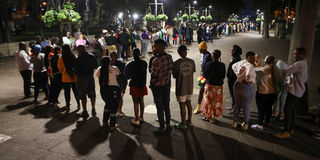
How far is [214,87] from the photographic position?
5230 millimetres

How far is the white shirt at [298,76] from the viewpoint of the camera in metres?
4.41

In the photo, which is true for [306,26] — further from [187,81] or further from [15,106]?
[15,106]

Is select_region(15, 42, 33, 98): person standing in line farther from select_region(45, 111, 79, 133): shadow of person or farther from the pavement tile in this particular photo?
the pavement tile

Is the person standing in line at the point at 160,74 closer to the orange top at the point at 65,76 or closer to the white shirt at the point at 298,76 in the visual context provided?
the white shirt at the point at 298,76

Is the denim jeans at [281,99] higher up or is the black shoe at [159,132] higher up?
the denim jeans at [281,99]

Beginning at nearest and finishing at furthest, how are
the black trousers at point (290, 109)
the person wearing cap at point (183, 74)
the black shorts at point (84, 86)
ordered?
the black trousers at point (290, 109), the person wearing cap at point (183, 74), the black shorts at point (84, 86)

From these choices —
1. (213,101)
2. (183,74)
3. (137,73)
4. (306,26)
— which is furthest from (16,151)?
(306,26)

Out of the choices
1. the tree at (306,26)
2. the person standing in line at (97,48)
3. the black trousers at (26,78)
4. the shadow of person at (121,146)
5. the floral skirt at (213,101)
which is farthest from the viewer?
the person standing in line at (97,48)

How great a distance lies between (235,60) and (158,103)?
213cm

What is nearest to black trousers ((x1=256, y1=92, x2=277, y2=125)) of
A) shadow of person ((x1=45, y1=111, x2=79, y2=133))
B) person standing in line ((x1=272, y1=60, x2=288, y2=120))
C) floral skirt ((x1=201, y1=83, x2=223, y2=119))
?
person standing in line ((x1=272, y1=60, x2=288, y2=120))

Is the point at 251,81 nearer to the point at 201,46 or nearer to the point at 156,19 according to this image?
the point at 201,46

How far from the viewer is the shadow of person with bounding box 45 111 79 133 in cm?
539

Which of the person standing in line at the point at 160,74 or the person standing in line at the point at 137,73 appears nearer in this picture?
the person standing in line at the point at 160,74

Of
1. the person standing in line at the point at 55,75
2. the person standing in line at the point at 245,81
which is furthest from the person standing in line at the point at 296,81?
the person standing in line at the point at 55,75
